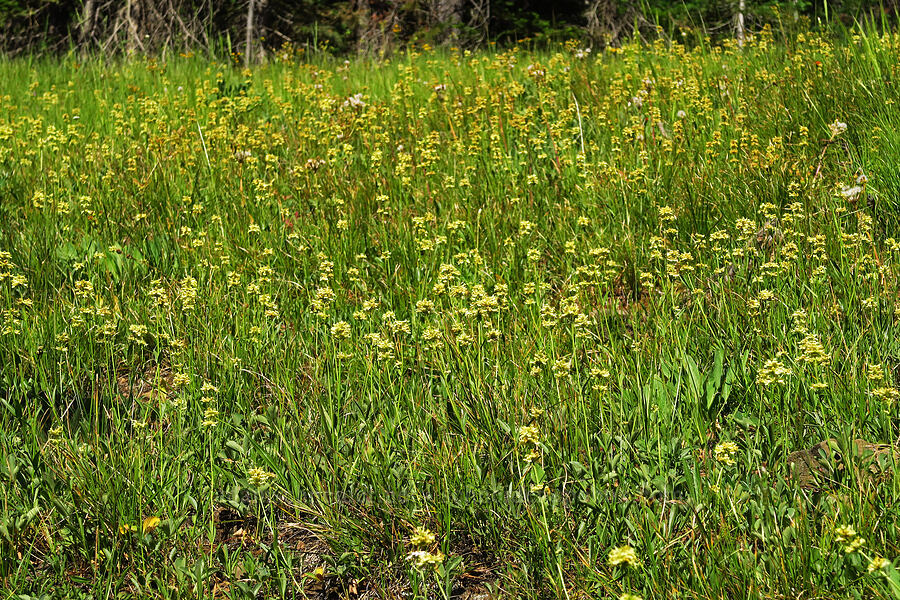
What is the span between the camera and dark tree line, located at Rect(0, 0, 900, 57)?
34.2ft

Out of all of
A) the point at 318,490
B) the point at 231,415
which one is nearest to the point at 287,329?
the point at 231,415

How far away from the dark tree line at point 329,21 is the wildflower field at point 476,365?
18.3 ft

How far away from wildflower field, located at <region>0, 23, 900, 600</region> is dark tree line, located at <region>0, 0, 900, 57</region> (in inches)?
220

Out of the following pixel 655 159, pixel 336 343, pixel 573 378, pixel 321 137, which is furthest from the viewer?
pixel 321 137

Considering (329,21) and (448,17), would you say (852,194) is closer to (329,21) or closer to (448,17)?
(448,17)

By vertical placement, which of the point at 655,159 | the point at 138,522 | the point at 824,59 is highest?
the point at 824,59

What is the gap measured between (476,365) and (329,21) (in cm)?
1192

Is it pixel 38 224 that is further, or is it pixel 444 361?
pixel 38 224

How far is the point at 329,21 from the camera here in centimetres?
1316

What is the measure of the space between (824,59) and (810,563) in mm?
4020

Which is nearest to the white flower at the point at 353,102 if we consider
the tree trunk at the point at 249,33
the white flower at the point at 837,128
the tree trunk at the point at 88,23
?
the white flower at the point at 837,128

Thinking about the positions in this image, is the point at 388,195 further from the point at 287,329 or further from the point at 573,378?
the point at 573,378

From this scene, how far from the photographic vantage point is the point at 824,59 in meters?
4.79

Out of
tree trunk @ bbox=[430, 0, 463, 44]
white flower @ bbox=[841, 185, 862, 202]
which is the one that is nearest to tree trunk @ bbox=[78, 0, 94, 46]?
tree trunk @ bbox=[430, 0, 463, 44]
